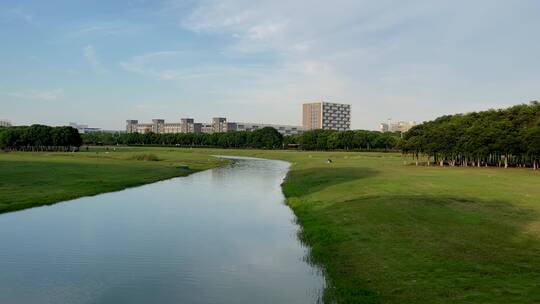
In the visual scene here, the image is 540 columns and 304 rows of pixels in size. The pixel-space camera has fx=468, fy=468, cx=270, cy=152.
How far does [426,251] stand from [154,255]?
461 inches

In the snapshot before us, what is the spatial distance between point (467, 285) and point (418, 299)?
2049mm

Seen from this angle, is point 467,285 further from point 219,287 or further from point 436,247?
point 219,287

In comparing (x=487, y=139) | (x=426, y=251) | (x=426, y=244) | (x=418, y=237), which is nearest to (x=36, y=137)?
(x=487, y=139)

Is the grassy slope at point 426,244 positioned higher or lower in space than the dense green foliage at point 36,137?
lower

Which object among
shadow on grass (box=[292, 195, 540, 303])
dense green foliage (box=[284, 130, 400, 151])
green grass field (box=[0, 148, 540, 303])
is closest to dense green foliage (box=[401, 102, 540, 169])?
green grass field (box=[0, 148, 540, 303])

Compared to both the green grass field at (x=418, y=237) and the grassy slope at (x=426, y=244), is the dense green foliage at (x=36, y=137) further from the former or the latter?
the grassy slope at (x=426, y=244)

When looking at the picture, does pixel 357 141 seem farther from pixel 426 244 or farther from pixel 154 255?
pixel 154 255

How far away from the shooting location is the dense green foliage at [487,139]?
76.6 m

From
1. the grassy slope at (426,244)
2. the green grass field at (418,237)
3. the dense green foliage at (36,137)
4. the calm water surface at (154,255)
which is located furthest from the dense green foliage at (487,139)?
the dense green foliage at (36,137)

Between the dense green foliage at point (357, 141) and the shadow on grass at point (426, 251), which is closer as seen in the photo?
the shadow on grass at point (426, 251)

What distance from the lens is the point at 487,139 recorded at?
266 ft

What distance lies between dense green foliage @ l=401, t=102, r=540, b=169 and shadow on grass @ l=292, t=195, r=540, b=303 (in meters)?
50.5

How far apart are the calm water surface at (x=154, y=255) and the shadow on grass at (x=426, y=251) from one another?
138 centimetres

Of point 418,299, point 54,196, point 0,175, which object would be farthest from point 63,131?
point 418,299
